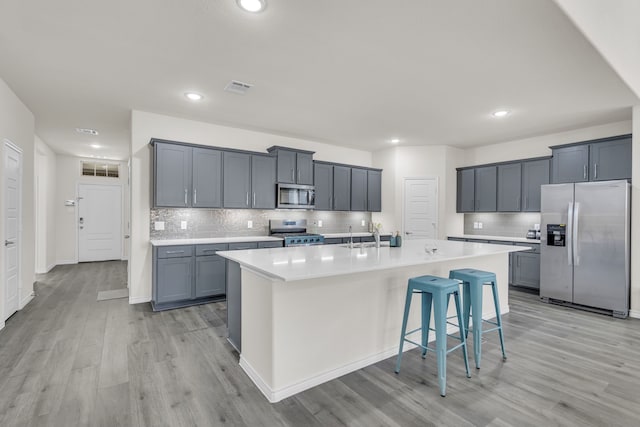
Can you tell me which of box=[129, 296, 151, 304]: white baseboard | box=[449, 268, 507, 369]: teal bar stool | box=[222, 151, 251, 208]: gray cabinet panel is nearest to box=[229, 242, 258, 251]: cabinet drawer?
box=[222, 151, 251, 208]: gray cabinet panel

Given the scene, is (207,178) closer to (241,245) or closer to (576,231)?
(241,245)

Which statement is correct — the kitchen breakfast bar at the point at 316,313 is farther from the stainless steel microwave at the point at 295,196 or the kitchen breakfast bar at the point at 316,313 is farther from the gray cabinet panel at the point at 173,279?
the stainless steel microwave at the point at 295,196

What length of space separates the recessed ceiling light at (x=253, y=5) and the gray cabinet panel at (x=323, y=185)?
3771mm

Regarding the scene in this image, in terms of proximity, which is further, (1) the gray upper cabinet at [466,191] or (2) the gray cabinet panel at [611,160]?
(1) the gray upper cabinet at [466,191]

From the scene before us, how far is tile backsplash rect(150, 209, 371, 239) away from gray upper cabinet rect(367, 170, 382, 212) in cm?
97

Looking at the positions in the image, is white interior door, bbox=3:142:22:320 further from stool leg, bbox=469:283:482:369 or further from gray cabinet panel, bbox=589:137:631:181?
gray cabinet panel, bbox=589:137:631:181

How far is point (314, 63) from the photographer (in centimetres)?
303

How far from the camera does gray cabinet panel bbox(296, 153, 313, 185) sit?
5621mm

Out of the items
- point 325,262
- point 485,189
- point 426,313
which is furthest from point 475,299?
point 485,189

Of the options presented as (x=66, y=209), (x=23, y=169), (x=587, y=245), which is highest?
(x=23, y=169)

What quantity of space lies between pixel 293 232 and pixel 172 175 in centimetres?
227

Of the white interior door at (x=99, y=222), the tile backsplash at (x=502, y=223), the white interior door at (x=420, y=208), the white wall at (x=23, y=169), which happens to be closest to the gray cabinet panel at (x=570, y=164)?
the tile backsplash at (x=502, y=223)

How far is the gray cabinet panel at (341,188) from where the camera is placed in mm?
6293

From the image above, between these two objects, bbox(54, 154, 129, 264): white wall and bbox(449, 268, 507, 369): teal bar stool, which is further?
bbox(54, 154, 129, 264): white wall
